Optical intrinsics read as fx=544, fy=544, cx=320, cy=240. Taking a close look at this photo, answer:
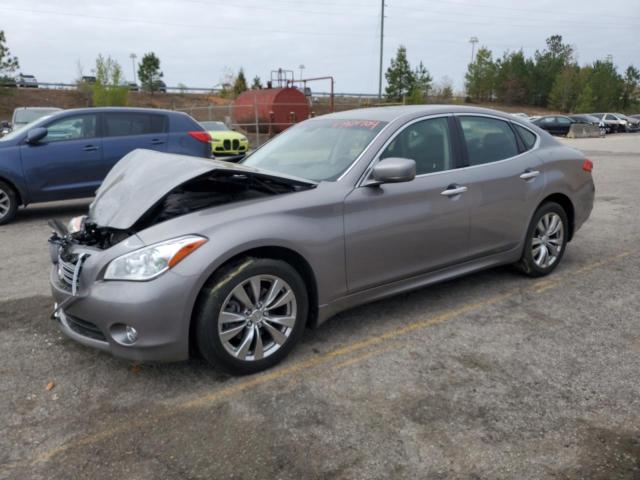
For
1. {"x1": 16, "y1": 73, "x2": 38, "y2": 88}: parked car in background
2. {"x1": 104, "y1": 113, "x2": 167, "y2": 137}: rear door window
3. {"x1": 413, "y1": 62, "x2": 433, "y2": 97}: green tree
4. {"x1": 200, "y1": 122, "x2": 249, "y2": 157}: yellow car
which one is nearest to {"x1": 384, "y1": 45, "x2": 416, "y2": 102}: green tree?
{"x1": 413, "y1": 62, "x2": 433, "y2": 97}: green tree

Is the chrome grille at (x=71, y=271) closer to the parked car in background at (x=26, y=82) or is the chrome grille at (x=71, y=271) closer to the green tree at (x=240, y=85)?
the green tree at (x=240, y=85)

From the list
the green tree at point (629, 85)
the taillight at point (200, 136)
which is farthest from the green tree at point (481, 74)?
the taillight at point (200, 136)

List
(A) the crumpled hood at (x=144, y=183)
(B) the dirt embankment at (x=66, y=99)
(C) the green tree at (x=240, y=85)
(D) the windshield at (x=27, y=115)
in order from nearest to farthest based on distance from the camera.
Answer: (A) the crumpled hood at (x=144, y=183) < (D) the windshield at (x=27, y=115) < (B) the dirt embankment at (x=66, y=99) < (C) the green tree at (x=240, y=85)

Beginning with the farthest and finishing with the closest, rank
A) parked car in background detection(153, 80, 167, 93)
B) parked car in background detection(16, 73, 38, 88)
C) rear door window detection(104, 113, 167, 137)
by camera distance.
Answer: parked car in background detection(153, 80, 167, 93)
parked car in background detection(16, 73, 38, 88)
rear door window detection(104, 113, 167, 137)

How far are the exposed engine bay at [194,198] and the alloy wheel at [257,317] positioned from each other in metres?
0.61

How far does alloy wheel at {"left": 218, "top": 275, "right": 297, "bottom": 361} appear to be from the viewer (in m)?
3.14

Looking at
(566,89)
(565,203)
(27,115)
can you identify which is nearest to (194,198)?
(565,203)

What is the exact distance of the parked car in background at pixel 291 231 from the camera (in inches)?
119

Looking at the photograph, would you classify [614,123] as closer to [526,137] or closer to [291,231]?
[526,137]

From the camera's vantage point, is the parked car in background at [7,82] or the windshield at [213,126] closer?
the windshield at [213,126]

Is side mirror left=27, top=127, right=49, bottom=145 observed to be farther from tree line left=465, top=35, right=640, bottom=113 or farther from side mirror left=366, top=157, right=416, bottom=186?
tree line left=465, top=35, right=640, bottom=113

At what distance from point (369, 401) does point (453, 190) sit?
1.85 metres

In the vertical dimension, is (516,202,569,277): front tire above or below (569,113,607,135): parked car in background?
below

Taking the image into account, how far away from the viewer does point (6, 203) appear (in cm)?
785
